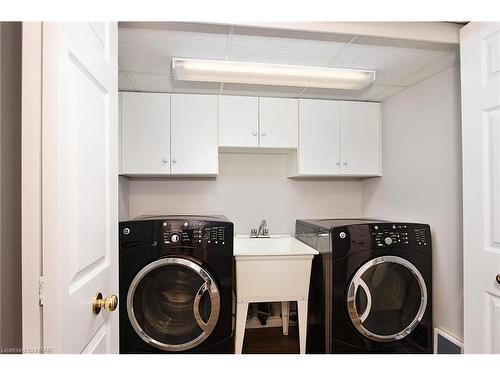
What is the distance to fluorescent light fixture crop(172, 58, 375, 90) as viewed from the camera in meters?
1.81

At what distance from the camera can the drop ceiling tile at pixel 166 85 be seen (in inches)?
80.8

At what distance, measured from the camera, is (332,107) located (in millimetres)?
2533

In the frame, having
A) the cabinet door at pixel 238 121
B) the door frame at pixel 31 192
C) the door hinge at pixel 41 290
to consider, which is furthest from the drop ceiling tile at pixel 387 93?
the door hinge at pixel 41 290

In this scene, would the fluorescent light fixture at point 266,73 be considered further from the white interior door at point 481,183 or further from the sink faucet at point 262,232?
the sink faucet at point 262,232

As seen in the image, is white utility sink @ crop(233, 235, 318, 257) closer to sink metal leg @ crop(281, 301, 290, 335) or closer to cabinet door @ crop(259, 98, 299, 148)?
sink metal leg @ crop(281, 301, 290, 335)

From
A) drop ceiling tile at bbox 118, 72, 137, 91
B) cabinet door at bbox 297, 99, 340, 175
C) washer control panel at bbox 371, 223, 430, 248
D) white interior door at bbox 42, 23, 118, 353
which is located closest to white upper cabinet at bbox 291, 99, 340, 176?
cabinet door at bbox 297, 99, 340, 175

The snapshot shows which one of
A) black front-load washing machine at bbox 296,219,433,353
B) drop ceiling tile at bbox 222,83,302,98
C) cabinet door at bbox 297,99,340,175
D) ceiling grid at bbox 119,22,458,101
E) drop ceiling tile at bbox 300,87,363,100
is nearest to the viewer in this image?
ceiling grid at bbox 119,22,458,101

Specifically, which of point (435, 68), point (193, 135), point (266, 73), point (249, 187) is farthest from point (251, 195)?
point (435, 68)

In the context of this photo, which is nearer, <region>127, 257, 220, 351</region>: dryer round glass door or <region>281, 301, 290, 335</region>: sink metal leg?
<region>127, 257, 220, 351</region>: dryer round glass door

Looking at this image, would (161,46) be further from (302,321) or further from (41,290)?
(302,321)

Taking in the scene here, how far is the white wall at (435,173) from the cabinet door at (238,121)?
1.18 metres

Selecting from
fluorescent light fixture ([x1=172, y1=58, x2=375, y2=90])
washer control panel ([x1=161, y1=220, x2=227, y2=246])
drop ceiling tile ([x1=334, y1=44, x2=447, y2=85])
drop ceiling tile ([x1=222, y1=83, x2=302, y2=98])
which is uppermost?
drop ceiling tile ([x1=334, y1=44, x2=447, y2=85])

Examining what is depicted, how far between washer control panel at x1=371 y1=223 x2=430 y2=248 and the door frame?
191 cm

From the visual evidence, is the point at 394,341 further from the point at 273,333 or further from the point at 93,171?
the point at 93,171
